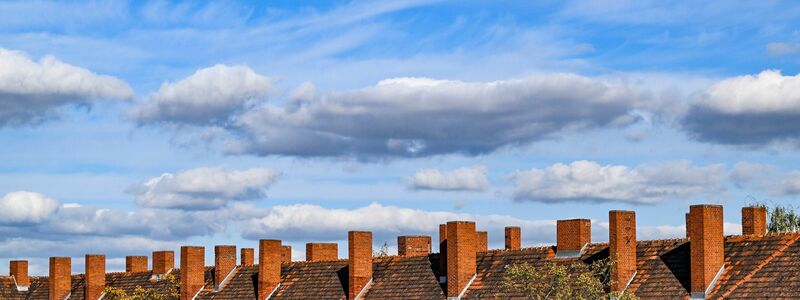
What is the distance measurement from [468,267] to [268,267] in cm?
1358

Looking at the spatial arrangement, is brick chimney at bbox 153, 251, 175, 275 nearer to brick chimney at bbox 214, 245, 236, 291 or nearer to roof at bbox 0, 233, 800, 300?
roof at bbox 0, 233, 800, 300

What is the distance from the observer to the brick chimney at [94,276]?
8125 centimetres

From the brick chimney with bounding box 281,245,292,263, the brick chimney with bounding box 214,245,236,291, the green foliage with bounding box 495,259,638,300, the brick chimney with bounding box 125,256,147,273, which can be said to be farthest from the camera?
the brick chimney with bounding box 281,245,292,263

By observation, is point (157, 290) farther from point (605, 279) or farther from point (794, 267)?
point (794, 267)

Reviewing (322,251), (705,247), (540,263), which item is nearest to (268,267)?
(322,251)

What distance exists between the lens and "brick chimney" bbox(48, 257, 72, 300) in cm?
8362

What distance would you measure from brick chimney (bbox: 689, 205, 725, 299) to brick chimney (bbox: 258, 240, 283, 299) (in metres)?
25.3

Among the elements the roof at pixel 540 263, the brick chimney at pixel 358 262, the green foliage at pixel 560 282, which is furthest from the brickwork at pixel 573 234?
the brick chimney at pixel 358 262

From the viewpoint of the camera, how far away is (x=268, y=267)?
68.8 m

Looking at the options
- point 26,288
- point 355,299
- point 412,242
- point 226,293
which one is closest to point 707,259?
point 355,299

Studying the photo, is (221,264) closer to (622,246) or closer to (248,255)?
(248,255)

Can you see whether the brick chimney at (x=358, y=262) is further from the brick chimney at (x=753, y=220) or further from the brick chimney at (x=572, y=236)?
the brick chimney at (x=753, y=220)

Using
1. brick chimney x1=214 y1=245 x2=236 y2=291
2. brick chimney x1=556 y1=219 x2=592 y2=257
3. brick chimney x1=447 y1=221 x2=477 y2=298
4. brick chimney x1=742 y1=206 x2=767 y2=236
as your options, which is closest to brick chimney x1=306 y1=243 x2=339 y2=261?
brick chimney x1=214 y1=245 x2=236 y2=291

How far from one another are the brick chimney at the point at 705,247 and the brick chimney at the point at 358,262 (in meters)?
18.4
